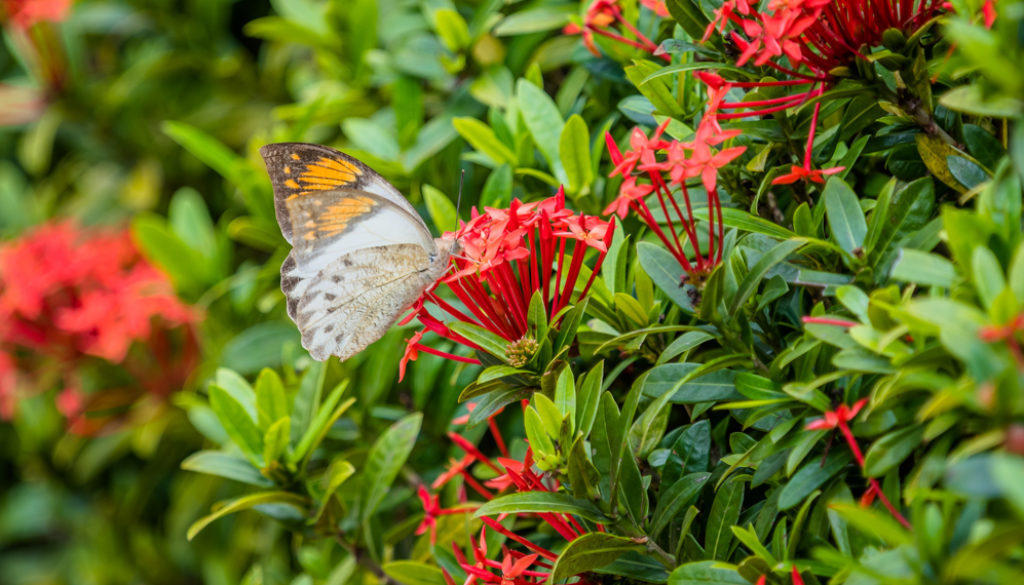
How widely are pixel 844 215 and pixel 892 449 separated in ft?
0.79

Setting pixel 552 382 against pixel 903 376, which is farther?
pixel 552 382

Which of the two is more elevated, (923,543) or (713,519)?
(923,543)

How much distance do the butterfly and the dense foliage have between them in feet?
0.29

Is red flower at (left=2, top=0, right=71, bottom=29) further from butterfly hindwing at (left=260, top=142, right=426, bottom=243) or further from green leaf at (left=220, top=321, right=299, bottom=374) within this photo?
butterfly hindwing at (left=260, top=142, right=426, bottom=243)

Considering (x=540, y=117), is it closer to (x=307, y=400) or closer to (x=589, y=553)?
(x=307, y=400)

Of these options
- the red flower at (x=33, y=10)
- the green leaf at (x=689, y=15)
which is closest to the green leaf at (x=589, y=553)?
the green leaf at (x=689, y=15)

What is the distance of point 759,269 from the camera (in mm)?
828

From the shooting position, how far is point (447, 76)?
1529 millimetres

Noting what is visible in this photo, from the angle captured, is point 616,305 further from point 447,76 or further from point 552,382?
point 447,76

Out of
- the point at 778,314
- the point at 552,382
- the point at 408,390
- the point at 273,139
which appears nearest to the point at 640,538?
the point at 552,382

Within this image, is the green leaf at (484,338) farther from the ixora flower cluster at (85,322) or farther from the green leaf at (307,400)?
the ixora flower cluster at (85,322)

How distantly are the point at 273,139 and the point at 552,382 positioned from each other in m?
0.93

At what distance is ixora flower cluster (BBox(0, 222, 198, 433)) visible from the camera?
1.88 meters

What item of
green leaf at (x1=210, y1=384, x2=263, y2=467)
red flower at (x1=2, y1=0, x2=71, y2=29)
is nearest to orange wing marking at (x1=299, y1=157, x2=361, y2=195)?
green leaf at (x1=210, y1=384, x2=263, y2=467)
